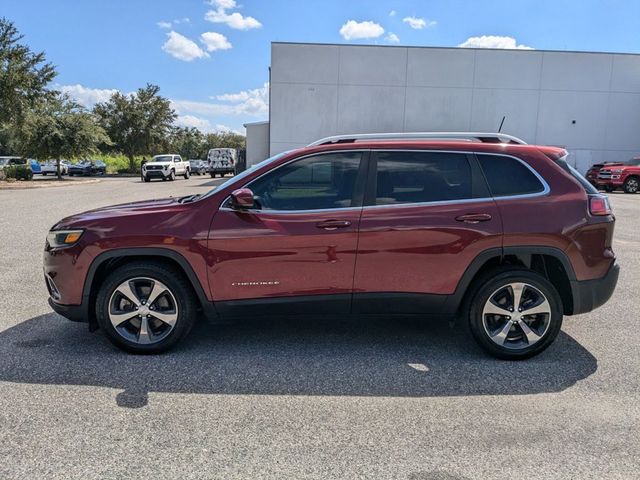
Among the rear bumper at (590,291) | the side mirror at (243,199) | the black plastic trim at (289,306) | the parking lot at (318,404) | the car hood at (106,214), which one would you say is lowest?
the parking lot at (318,404)

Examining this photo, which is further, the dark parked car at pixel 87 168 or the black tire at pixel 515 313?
the dark parked car at pixel 87 168

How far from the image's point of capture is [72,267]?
3.90 meters

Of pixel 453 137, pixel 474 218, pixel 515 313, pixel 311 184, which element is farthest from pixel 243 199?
pixel 515 313

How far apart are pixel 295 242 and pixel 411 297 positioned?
1.04m

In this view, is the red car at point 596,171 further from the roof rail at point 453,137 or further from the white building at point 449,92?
the roof rail at point 453,137

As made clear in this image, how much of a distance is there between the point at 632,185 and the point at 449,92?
10639 millimetres

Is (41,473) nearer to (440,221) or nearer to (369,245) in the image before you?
(369,245)

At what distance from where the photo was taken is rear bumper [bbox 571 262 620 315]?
395 centimetres

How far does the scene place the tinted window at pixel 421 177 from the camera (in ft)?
12.9

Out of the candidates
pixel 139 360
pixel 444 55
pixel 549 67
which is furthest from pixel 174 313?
pixel 549 67

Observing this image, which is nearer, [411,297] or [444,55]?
[411,297]

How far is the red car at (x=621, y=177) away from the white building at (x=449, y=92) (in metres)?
5.63

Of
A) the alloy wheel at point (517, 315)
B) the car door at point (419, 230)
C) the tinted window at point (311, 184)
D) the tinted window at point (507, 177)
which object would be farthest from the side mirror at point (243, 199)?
the alloy wheel at point (517, 315)

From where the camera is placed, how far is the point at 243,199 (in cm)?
371
